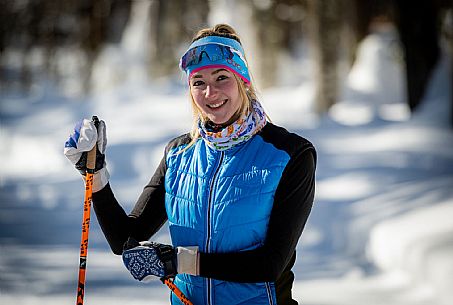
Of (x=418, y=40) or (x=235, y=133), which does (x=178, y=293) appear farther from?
(x=418, y=40)

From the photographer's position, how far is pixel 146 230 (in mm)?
2838

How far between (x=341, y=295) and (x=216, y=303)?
11.8 ft

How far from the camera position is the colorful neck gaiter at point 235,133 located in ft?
→ 8.57

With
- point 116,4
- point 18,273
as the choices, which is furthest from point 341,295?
point 116,4

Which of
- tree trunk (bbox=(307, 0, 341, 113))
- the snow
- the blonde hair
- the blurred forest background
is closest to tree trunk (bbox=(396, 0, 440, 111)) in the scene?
the blurred forest background

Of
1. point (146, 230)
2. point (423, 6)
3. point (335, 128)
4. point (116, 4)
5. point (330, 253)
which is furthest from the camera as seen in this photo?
point (116, 4)

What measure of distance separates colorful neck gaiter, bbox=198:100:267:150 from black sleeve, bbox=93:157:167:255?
0.93 ft

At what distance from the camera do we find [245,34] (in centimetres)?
1634

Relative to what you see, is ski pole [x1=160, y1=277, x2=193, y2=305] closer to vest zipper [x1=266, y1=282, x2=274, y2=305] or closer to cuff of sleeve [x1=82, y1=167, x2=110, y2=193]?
vest zipper [x1=266, y1=282, x2=274, y2=305]

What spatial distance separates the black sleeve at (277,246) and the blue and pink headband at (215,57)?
1.34 ft

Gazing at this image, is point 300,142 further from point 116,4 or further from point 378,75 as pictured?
point 116,4

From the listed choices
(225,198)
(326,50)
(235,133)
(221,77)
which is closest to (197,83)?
(221,77)

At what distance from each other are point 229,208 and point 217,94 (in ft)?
1.35

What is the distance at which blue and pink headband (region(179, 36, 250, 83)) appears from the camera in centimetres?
268
